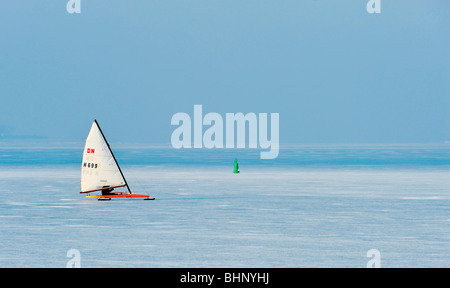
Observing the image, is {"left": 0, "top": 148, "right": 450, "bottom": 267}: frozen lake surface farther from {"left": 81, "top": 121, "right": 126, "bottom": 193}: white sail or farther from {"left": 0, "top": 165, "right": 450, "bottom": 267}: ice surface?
{"left": 81, "top": 121, "right": 126, "bottom": 193}: white sail

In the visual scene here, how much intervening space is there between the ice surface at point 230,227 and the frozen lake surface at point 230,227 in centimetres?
4

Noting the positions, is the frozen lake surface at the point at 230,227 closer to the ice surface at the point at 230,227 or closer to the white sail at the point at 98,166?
the ice surface at the point at 230,227

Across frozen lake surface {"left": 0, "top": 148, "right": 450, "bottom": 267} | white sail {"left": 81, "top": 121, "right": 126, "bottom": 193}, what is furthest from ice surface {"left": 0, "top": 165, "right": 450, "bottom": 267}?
white sail {"left": 81, "top": 121, "right": 126, "bottom": 193}

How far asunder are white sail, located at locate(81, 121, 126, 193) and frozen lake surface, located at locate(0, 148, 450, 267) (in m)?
1.14

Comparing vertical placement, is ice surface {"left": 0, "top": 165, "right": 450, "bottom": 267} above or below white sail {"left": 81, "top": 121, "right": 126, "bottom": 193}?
below

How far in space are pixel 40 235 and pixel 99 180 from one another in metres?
13.5

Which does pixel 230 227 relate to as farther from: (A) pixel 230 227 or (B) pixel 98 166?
(B) pixel 98 166

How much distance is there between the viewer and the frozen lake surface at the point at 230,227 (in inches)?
943

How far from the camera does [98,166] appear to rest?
4225 cm

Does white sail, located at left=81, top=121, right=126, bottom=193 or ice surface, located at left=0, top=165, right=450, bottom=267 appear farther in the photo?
white sail, located at left=81, top=121, right=126, bottom=193

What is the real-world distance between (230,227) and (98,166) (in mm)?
13399

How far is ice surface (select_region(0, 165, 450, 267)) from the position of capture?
78.6 ft

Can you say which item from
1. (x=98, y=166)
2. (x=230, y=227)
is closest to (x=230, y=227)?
(x=230, y=227)

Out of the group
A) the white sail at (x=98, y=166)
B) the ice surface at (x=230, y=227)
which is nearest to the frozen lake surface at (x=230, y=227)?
the ice surface at (x=230, y=227)
